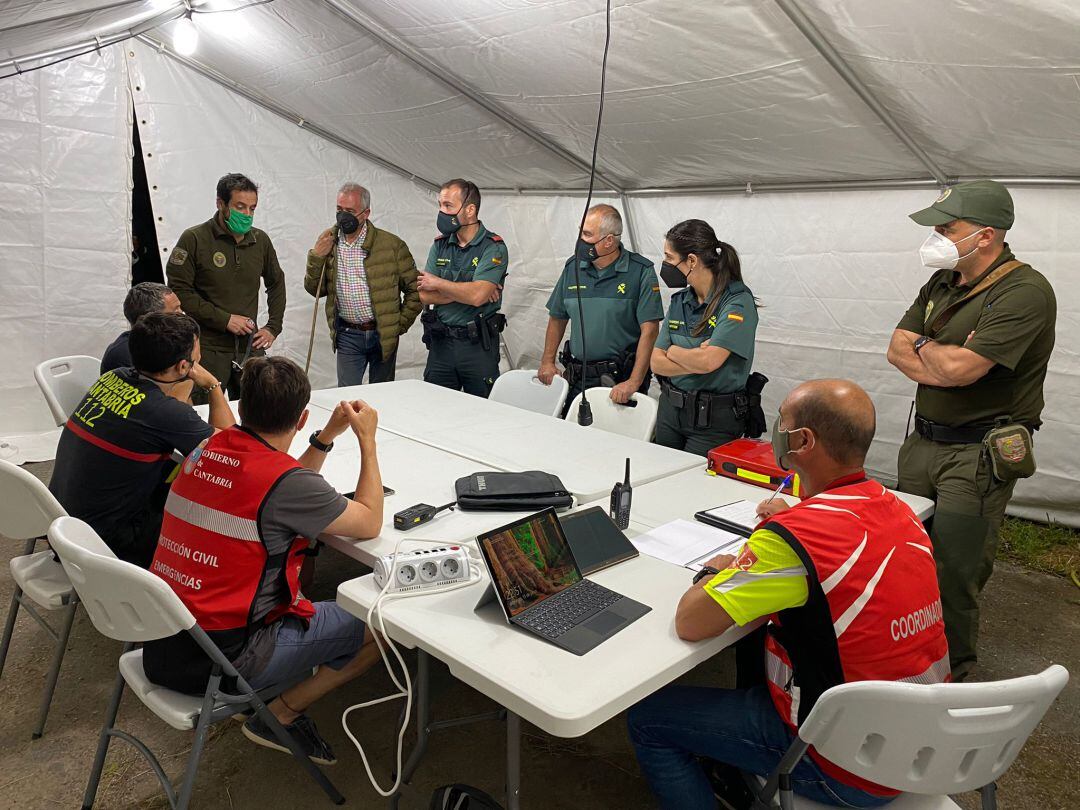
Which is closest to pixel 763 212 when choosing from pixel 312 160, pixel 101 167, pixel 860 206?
pixel 860 206

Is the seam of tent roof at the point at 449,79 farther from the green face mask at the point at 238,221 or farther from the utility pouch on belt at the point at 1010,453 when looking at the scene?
the utility pouch on belt at the point at 1010,453

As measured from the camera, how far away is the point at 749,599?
4.79 ft

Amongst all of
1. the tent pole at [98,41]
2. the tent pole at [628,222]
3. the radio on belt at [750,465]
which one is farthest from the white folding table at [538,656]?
the tent pole at [98,41]

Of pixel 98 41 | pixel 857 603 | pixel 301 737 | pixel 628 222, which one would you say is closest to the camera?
pixel 857 603

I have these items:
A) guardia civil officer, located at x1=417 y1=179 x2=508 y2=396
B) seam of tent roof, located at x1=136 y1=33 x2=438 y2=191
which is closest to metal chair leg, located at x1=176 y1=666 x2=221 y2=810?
guardia civil officer, located at x1=417 y1=179 x2=508 y2=396

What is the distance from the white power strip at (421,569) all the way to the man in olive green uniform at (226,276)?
252 centimetres

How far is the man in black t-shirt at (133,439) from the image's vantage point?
2.22 metres

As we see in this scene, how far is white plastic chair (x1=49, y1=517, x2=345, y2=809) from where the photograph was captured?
5.19 feet

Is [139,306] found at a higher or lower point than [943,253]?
lower

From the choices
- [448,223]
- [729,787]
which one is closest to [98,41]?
[448,223]

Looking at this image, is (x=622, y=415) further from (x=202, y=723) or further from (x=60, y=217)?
(x=60, y=217)

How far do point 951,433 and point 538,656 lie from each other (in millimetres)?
1705

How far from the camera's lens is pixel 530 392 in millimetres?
3740

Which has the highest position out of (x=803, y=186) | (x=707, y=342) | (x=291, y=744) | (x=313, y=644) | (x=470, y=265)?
(x=803, y=186)
